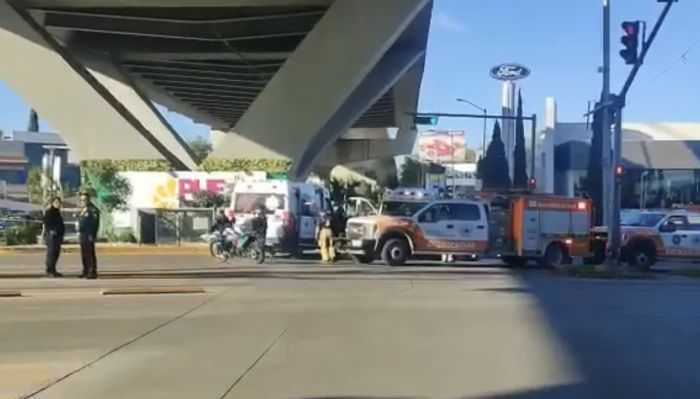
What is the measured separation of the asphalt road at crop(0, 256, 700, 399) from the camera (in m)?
8.73

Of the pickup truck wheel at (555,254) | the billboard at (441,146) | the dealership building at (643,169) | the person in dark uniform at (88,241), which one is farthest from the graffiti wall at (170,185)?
the billboard at (441,146)

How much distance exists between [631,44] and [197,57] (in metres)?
25.7

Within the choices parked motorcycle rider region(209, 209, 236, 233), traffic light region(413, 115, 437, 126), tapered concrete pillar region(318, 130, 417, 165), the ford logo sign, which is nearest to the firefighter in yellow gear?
parked motorcycle rider region(209, 209, 236, 233)

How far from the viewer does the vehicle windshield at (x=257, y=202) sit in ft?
98.3

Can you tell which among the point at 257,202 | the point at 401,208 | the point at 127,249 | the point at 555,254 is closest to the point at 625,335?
the point at 555,254

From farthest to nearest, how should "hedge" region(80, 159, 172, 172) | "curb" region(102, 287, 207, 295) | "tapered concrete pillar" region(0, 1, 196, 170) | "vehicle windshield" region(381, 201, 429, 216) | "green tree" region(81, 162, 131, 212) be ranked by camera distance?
"tapered concrete pillar" region(0, 1, 196, 170)
"hedge" region(80, 159, 172, 172)
"green tree" region(81, 162, 131, 212)
"vehicle windshield" region(381, 201, 429, 216)
"curb" region(102, 287, 207, 295)

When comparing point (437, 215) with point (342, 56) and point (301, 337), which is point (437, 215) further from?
point (301, 337)

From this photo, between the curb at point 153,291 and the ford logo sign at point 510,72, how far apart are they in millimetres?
60814

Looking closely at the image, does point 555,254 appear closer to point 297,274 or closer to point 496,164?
point 297,274

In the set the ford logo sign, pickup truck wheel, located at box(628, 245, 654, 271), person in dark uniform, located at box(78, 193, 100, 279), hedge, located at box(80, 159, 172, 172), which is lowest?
pickup truck wheel, located at box(628, 245, 654, 271)

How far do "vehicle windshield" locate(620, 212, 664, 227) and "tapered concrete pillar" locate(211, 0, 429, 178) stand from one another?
10512 mm

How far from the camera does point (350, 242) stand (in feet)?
88.3

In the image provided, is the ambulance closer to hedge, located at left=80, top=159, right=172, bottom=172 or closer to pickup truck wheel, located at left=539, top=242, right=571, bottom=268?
pickup truck wheel, located at left=539, top=242, right=571, bottom=268

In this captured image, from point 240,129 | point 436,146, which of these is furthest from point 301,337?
point 436,146
